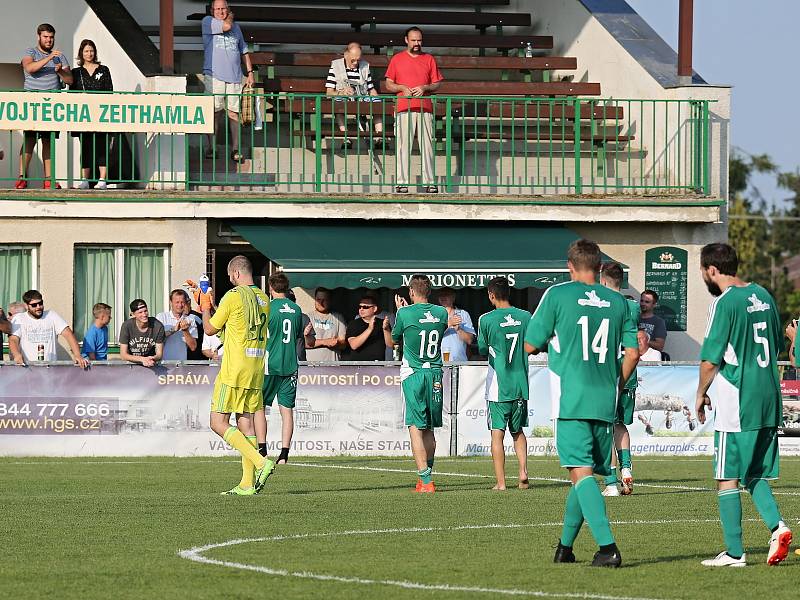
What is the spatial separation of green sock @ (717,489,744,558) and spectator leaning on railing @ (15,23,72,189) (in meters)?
15.1

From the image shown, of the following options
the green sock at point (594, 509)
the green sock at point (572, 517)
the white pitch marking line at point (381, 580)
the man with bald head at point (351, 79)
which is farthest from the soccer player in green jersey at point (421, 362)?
the man with bald head at point (351, 79)

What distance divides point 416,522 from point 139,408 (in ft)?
28.3

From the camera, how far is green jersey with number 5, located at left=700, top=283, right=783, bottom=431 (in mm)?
9422

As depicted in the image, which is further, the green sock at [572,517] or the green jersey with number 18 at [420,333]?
the green jersey with number 18 at [420,333]

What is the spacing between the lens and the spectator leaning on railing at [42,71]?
22391mm

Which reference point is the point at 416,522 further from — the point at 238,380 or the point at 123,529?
the point at 238,380

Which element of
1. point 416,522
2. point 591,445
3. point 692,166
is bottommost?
point 416,522

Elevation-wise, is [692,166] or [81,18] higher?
[81,18]

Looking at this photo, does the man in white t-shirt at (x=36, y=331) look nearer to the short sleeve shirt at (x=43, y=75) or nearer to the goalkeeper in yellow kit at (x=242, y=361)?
the short sleeve shirt at (x=43, y=75)

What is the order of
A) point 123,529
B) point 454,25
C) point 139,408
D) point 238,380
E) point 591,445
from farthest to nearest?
point 454,25, point 139,408, point 238,380, point 123,529, point 591,445

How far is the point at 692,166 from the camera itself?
2442 cm

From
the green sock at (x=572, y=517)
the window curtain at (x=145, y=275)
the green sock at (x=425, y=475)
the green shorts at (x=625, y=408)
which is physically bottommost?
the green sock at (x=425, y=475)

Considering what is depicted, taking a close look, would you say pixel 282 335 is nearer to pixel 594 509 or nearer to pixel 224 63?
pixel 224 63

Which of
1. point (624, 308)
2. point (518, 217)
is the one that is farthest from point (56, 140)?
point (624, 308)
